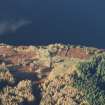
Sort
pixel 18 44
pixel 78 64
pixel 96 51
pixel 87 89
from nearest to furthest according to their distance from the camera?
pixel 87 89 → pixel 78 64 → pixel 96 51 → pixel 18 44

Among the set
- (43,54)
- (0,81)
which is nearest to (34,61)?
(43,54)

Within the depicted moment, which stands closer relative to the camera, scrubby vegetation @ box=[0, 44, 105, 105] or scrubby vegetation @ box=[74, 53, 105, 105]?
scrubby vegetation @ box=[0, 44, 105, 105]

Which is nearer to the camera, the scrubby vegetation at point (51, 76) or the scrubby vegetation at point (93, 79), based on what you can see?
the scrubby vegetation at point (51, 76)

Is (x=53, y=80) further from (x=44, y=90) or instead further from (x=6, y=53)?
(x=6, y=53)

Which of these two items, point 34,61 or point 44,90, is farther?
point 34,61

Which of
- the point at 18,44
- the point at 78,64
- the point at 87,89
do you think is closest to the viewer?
the point at 87,89

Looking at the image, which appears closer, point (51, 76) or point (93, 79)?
point (93, 79)

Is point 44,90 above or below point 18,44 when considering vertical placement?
A: below

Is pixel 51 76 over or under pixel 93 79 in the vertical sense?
over

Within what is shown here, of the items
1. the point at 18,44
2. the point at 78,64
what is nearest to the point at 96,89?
the point at 78,64
